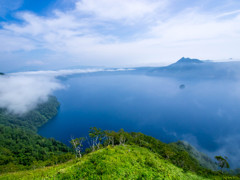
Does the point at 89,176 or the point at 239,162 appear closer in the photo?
the point at 89,176

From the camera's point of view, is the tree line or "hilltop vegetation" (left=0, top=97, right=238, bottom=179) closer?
"hilltop vegetation" (left=0, top=97, right=238, bottom=179)

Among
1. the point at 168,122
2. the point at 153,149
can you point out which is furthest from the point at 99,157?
the point at 168,122

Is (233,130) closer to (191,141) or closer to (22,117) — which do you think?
(191,141)

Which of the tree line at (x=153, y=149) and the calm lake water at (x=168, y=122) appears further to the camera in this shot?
the calm lake water at (x=168, y=122)

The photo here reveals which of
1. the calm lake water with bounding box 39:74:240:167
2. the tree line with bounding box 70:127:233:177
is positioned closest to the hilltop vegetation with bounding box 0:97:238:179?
the tree line with bounding box 70:127:233:177

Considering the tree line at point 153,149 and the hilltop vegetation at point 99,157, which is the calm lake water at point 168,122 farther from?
the tree line at point 153,149

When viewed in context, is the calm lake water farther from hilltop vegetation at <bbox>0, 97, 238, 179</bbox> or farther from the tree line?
the tree line

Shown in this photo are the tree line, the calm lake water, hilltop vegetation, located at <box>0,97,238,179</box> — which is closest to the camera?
hilltop vegetation, located at <box>0,97,238,179</box>

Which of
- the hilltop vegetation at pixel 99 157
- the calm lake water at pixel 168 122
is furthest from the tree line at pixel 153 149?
the calm lake water at pixel 168 122

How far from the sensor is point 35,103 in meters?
196

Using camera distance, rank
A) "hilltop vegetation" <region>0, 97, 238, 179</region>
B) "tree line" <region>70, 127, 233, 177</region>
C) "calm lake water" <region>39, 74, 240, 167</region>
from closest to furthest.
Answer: "hilltop vegetation" <region>0, 97, 238, 179</region>, "tree line" <region>70, 127, 233, 177</region>, "calm lake water" <region>39, 74, 240, 167</region>

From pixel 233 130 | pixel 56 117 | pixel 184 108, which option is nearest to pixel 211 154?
pixel 233 130

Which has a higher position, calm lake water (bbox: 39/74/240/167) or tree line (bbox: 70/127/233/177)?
tree line (bbox: 70/127/233/177)

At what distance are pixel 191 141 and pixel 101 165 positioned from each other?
125977 millimetres
